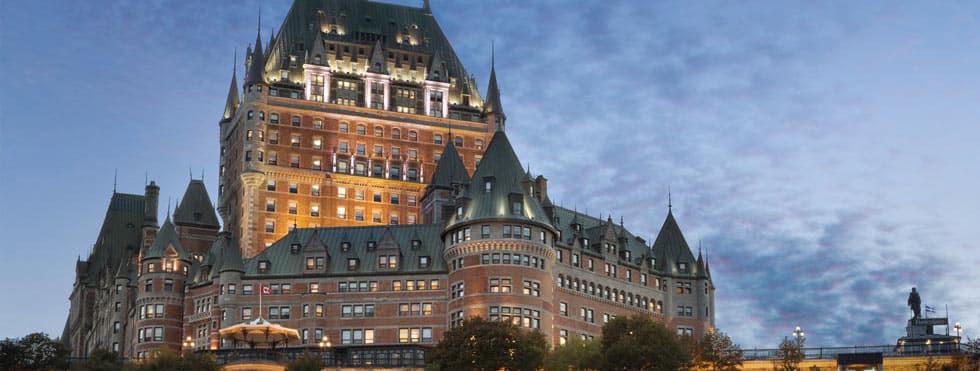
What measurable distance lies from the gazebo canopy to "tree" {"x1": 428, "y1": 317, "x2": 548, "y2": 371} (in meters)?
16.0

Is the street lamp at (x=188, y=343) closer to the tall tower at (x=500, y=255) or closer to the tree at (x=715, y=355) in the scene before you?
the tall tower at (x=500, y=255)

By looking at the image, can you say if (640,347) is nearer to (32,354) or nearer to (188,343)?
(188,343)

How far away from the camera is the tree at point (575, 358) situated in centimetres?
16012

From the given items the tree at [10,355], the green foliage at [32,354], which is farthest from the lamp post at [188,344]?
the tree at [10,355]

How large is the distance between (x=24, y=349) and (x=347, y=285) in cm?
3834

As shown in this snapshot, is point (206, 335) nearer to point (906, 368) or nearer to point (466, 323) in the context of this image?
point (466, 323)

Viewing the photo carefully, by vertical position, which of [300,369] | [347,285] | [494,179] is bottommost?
[300,369]

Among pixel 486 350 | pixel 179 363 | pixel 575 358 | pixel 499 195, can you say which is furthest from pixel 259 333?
pixel 499 195

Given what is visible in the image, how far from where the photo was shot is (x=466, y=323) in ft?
530

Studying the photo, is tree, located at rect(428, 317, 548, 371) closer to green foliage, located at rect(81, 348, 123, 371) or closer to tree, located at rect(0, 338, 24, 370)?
green foliage, located at rect(81, 348, 123, 371)

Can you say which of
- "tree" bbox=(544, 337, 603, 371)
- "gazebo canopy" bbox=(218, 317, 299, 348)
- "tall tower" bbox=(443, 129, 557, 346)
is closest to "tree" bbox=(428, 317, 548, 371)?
"tree" bbox=(544, 337, 603, 371)

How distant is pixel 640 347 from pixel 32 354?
234 feet

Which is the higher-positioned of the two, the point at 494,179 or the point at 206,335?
the point at 494,179

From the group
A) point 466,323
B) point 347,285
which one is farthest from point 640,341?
point 347,285
